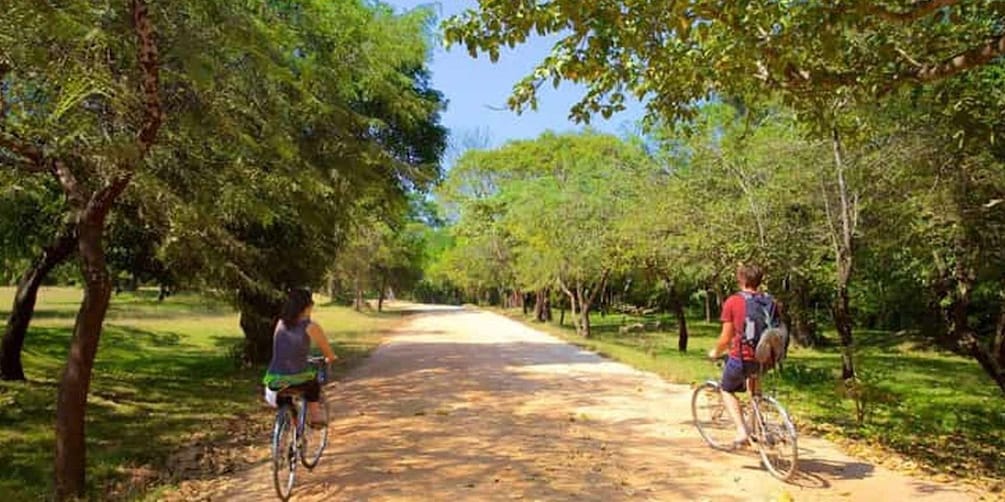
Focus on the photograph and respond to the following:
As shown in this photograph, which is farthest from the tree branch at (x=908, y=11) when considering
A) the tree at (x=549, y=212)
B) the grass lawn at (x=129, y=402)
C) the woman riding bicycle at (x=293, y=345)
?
the tree at (x=549, y=212)

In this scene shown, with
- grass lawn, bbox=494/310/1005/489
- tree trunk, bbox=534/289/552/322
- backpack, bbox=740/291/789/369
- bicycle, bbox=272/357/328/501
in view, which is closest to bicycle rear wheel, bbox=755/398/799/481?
backpack, bbox=740/291/789/369

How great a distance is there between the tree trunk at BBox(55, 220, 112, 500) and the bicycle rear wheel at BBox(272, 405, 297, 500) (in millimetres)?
2125

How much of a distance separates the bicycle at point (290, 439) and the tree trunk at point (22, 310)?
7.90 metres

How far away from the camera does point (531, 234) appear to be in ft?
98.0

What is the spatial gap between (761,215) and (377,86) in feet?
28.0

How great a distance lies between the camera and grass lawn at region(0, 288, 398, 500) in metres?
8.45

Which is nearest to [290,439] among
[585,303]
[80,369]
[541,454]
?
[80,369]

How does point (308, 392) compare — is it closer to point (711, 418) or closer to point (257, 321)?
point (711, 418)

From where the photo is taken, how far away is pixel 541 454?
7.62 metres

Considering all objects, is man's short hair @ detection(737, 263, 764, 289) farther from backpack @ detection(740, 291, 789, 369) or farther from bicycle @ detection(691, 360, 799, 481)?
bicycle @ detection(691, 360, 799, 481)

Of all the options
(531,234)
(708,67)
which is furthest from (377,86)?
(531,234)

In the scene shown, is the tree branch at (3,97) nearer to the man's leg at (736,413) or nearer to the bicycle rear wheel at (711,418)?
the man's leg at (736,413)

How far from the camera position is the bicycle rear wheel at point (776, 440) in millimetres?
6359

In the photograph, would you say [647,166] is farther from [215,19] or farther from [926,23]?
[215,19]
